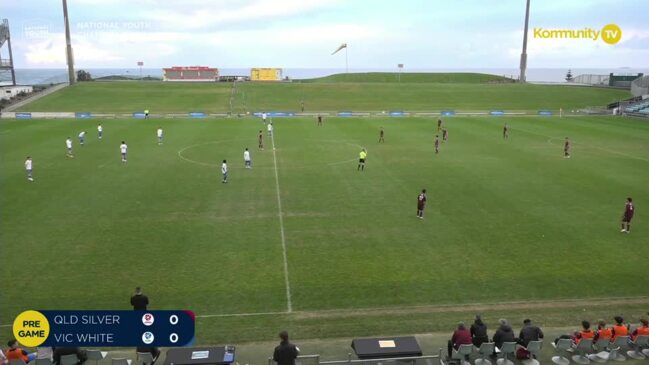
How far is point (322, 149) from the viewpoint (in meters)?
41.2

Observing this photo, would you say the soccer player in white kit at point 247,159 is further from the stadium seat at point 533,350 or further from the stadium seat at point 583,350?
the stadium seat at point 583,350

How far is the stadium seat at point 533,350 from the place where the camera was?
11422mm

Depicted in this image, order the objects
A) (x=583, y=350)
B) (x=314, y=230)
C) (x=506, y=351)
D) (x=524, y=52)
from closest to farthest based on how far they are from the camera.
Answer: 1. (x=506, y=351)
2. (x=583, y=350)
3. (x=314, y=230)
4. (x=524, y=52)

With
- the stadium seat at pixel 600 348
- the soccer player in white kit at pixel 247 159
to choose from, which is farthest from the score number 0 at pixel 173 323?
the soccer player in white kit at pixel 247 159

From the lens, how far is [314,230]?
843 inches

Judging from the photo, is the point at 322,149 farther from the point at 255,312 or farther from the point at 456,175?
the point at 255,312

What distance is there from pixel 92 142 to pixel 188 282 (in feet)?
109

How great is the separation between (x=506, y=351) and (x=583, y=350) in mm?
2092

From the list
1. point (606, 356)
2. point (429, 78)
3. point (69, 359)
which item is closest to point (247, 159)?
point (69, 359)

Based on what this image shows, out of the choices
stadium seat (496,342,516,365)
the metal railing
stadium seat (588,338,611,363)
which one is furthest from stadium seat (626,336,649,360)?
the metal railing

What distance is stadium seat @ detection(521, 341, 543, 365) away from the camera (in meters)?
11.4

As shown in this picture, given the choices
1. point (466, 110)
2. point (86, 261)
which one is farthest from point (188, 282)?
point (466, 110)

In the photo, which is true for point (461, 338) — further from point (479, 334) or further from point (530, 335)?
point (530, 335)
